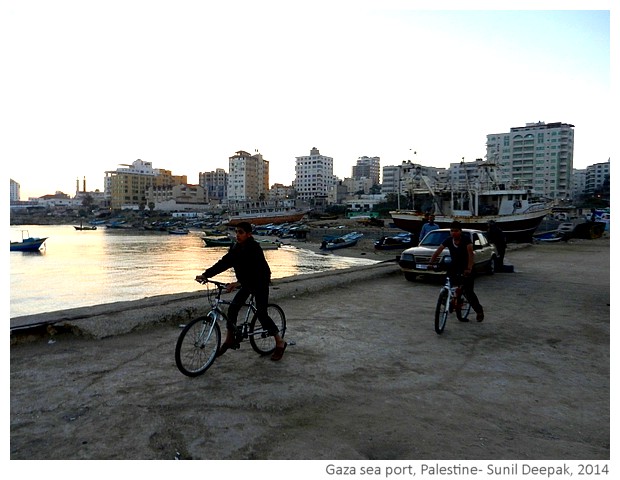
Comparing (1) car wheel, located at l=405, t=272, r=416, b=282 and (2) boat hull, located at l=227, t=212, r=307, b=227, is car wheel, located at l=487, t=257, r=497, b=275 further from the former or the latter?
(2) boat hull, located at l=227, t=212, r=307, b=227

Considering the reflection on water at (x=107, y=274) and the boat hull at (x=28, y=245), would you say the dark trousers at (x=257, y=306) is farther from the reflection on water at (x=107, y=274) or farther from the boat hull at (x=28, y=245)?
the boat hull at (x=28, y=245)

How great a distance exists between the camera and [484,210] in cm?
4147

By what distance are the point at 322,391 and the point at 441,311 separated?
9.97 ft

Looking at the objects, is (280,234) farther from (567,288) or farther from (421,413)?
(421,413)

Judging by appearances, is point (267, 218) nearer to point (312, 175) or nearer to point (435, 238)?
point (312, 175)

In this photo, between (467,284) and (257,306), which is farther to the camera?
(467,284)

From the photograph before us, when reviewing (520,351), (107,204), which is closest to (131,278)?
(520,351)

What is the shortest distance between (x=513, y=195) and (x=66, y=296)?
3774 cm

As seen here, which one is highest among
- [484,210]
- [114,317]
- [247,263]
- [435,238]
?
[484,210]

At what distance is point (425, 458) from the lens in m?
3.15

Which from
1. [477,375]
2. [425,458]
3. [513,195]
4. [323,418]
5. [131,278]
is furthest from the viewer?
[513,195]

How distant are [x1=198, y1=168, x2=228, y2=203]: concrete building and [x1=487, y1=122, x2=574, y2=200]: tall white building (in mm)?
112267

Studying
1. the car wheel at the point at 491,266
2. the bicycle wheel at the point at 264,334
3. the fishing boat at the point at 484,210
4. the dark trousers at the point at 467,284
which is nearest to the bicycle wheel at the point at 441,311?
the dark trousers at the point at 467,284

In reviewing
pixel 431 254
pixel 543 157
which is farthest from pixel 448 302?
pixel 543 157
